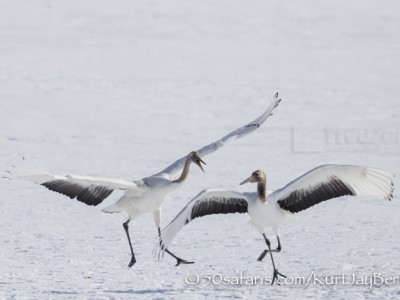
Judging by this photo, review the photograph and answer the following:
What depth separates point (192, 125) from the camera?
15445 millimetres

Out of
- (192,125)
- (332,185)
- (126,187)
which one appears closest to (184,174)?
(126,187)

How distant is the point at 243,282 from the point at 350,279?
797mm

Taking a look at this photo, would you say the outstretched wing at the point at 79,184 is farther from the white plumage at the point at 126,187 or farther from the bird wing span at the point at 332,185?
the bird wing span at the point at 332,185

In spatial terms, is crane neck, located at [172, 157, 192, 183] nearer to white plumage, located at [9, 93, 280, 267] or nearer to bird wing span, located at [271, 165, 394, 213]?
white plumage, located at [9, 93, 280, 267]

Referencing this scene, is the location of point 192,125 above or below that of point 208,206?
above

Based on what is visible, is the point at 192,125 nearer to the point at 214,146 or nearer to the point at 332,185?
the point at 214,146

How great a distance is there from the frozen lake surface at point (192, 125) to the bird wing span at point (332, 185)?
1.98 ft

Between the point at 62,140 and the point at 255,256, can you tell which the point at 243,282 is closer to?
the point at 255,256

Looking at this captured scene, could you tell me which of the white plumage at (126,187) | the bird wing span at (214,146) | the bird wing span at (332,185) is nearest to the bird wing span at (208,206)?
the bird wing span at (332,185)

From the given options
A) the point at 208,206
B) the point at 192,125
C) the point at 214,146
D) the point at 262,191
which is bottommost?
the point at 208,206

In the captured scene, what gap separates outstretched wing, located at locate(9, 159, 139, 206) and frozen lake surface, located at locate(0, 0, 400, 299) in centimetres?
58

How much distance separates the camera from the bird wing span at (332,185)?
295 inches

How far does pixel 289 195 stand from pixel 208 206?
663mm

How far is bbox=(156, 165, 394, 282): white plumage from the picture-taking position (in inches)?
295
